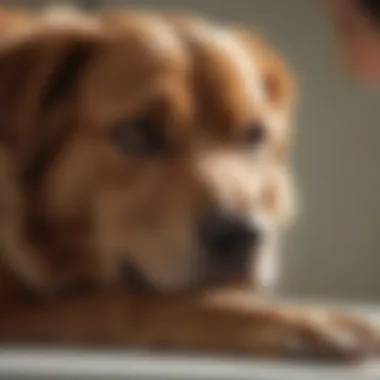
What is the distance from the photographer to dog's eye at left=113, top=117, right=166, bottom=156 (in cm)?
102

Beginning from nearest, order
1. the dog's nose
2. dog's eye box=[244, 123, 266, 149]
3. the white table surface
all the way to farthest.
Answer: the white table surface
the dog's nose
dog's eye box=[244, 123, 266, 149]

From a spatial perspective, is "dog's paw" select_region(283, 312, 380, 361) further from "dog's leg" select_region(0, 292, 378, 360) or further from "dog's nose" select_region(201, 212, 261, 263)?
"dog's nose" select_region(201, 212, 261, 263)

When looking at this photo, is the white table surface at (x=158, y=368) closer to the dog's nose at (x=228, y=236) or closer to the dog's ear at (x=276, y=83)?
the dog's nose at (x=228, y=236)

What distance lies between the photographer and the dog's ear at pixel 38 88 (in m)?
1.02

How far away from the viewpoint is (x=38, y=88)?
102 centimetres

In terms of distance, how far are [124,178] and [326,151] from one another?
0.44m

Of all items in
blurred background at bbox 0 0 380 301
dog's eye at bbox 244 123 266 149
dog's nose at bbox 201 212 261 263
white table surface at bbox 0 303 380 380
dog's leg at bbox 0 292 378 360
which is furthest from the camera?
blurred background at bbox 0 0 380 301

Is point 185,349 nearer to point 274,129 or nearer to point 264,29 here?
point 274,129

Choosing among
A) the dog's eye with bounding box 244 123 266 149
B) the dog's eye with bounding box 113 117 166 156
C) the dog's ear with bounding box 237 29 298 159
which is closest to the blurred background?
the dog's ear with bounding box 237 29 298 159

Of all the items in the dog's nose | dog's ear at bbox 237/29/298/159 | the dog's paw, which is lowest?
the dog's paw

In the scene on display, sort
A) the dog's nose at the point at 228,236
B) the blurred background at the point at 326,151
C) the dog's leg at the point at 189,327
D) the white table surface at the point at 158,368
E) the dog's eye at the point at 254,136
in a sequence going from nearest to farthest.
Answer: the white table surface at the point at 158,368, the dog's leg at the point at 189,327, the dog's nose at the point at 228,236, the dog's eye at the point at 254,136, the blurred background at the point at 326,151

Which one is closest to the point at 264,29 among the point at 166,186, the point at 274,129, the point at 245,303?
the point at 274,129

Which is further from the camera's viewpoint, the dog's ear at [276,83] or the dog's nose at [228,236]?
the dog's ear at [276,83]

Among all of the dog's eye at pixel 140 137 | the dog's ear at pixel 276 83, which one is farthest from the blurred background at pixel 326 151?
the dog's eye at pixel 140 137
